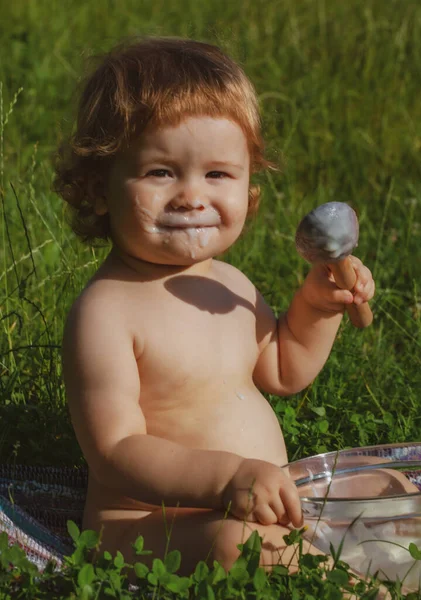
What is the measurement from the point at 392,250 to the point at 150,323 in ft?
6.09

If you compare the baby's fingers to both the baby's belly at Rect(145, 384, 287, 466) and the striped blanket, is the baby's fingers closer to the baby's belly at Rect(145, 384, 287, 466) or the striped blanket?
the baby's belly at Rect(145, 384, 287, 466)

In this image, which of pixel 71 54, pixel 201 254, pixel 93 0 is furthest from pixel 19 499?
pixel 93 0

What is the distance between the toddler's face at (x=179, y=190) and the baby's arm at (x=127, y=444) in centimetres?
16

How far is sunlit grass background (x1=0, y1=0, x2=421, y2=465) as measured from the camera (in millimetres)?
2846

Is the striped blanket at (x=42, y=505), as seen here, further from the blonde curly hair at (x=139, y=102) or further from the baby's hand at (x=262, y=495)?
the blonde curly hair at (x=139, y=102)

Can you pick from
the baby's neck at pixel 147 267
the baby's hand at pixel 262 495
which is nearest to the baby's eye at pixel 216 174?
the baby's neck at pixel 147 267

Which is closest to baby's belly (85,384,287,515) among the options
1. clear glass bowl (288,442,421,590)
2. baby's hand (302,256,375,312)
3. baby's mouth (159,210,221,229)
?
clear glass bowl (288,442,421,590)

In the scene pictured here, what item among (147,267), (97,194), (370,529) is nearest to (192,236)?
(147,267)

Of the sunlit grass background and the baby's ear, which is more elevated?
the baby's ear

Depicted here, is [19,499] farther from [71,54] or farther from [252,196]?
[71,54]

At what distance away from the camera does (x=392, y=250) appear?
3.87 metres

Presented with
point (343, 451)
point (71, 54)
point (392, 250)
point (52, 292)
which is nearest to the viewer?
point (343, 451)

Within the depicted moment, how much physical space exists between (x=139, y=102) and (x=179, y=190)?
20 cm

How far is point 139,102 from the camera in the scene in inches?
85.4
